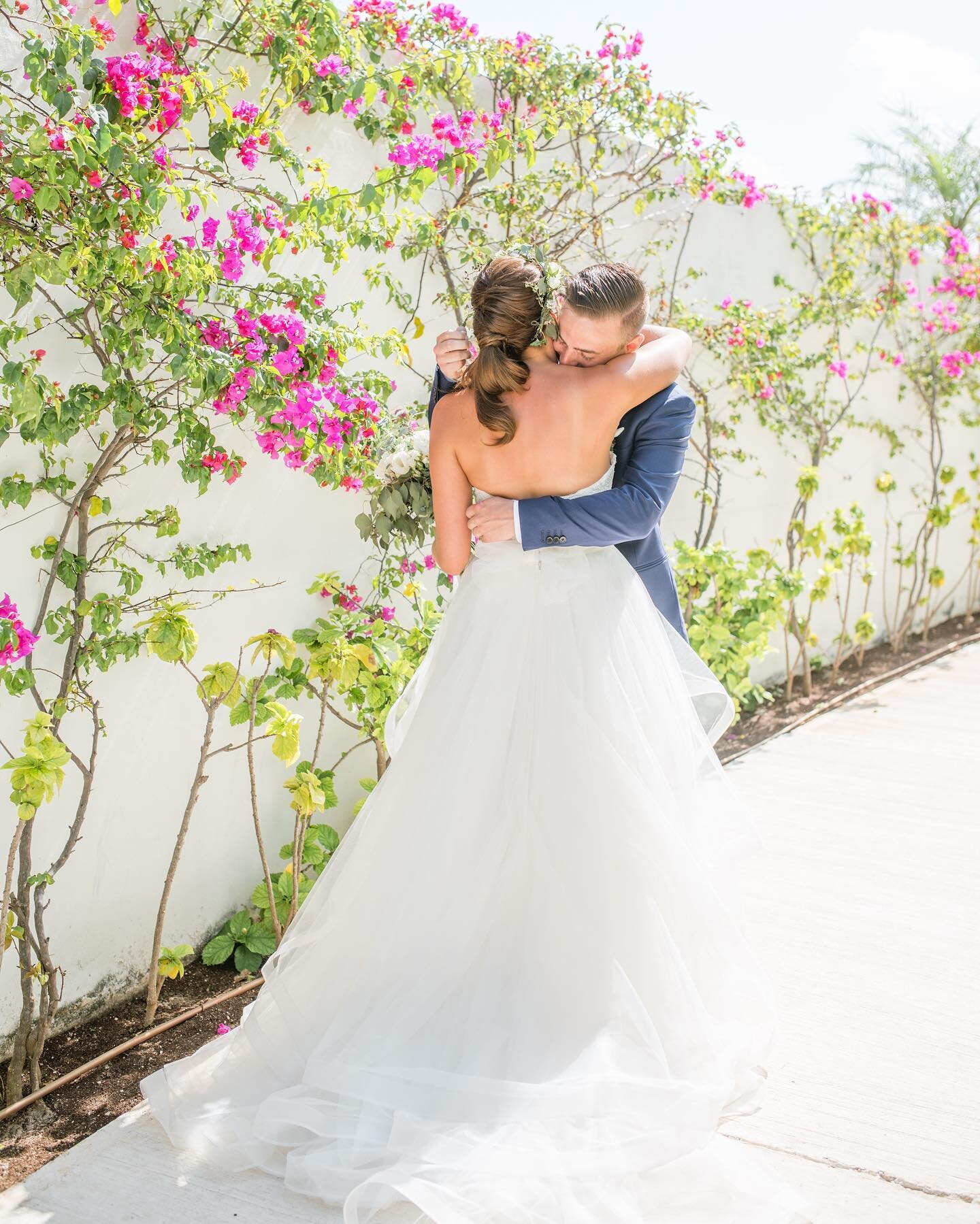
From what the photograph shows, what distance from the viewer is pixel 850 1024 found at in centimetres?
268

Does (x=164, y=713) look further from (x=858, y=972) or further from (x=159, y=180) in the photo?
(x=858, y=972)

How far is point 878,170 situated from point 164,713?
37.0 ft

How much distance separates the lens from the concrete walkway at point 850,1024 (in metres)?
2.02

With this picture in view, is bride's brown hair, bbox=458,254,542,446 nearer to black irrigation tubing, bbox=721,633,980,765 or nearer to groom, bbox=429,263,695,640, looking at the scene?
groom, bbox=429,263,695,640

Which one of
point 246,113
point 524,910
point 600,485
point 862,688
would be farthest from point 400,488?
point 862,688

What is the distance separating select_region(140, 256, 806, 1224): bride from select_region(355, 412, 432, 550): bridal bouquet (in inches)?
12.4

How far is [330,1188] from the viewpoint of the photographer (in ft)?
6.32

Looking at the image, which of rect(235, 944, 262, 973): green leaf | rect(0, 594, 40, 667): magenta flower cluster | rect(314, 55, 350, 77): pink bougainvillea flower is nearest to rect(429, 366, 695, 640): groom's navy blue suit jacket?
rect(314, 55, 350, 77): pink bougainvillea flower

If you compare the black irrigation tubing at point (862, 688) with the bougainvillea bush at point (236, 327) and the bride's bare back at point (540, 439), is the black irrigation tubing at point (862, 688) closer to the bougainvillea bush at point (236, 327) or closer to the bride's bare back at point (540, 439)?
the bougainvillea bush at point (236, 327)

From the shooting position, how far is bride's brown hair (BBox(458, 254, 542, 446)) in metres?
2.24

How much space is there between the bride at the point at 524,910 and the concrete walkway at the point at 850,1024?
9cm

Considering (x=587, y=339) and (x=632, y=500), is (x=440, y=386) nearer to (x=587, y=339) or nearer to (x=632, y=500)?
(x=587, y=339)

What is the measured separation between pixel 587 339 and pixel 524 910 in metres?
1.21

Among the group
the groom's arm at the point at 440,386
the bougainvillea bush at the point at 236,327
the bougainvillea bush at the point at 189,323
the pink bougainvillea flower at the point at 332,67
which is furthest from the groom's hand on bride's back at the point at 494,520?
the pink bougainvillea flower at the point at 332,67
